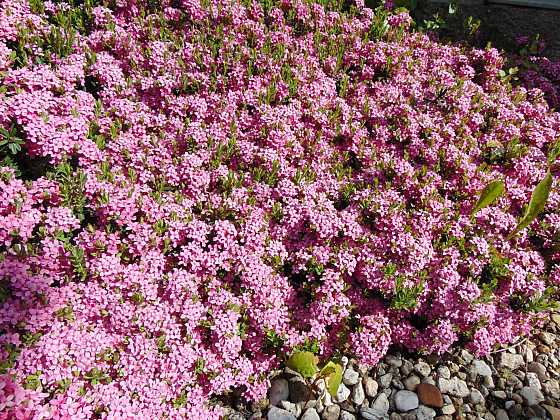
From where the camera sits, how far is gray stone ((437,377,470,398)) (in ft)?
12.2

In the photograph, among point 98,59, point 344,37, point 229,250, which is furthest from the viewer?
point 344,37

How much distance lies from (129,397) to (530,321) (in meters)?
3.48

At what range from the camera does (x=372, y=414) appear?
3539 mm

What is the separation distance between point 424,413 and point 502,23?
20.8 feet

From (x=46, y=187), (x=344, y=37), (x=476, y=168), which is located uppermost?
(x=344, y=37)

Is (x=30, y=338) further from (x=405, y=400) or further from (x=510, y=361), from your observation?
(x=510, y=361)

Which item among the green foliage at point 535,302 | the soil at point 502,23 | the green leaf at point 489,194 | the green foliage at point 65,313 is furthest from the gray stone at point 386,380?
the soil at point 502,23

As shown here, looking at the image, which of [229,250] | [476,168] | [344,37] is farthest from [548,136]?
[229,250]

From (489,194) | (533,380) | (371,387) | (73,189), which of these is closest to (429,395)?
(371,387)

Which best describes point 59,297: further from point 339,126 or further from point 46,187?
point 339,126

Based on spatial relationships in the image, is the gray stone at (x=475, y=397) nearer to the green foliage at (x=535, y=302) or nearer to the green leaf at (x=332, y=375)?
the green foliage at (x=535, y=302)

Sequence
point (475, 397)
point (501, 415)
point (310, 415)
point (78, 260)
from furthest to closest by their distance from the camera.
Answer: point (475, 397) < point (501, 415) < point (310, 415) < point (78, 260)

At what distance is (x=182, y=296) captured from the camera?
3414mm

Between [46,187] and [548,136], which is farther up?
[548,136]
